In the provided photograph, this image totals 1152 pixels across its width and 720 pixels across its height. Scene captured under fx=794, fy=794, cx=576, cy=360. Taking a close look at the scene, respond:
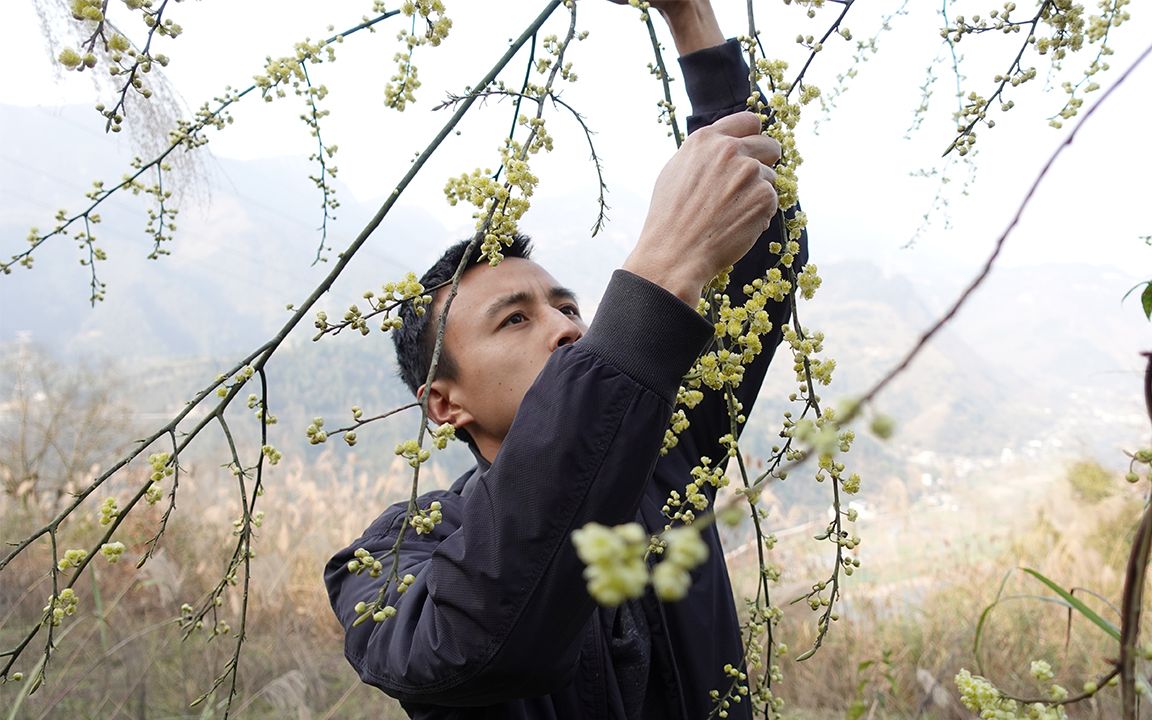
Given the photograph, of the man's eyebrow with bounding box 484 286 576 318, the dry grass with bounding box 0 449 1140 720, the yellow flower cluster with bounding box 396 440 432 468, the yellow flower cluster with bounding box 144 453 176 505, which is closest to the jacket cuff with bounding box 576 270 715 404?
the yellow flower cluster with bounding box 396 440 432 468

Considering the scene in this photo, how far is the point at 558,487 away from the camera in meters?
0.77

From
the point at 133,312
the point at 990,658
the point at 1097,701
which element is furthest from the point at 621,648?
the point at 133,312

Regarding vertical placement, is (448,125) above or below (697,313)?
above

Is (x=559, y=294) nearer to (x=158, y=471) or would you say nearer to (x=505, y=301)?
(x=505, y=301)

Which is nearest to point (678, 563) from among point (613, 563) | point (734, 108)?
point (613, 563)

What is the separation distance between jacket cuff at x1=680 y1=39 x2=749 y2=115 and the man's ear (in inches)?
26.0

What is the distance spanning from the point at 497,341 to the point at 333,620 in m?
3.47

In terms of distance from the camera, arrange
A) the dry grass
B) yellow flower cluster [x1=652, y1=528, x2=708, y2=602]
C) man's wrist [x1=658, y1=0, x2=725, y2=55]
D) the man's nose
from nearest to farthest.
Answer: yellow flower cluster [x1=652, y1=528, x2=708, y2=602] < man's wrist [x1=658, y1=0, x2=725, y2=55] < the man's nose < the dry grass

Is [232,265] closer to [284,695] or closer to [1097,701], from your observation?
[284,695]

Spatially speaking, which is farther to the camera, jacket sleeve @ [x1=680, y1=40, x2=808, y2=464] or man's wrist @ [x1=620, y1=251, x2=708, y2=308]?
jacket sleeve @ [x1=680, y1=40, x2=808, y2=464]

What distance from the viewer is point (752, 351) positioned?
70cm

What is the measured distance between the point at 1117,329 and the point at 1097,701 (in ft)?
66.2

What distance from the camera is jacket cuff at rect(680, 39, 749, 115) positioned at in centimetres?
117

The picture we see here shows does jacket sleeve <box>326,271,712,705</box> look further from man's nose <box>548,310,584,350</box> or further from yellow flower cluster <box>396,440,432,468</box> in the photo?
man's nose <box>548,310,584,350</box>
